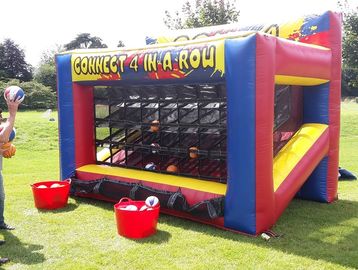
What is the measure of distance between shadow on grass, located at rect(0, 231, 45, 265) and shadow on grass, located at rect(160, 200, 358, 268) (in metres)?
1.68

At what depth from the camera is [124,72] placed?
594 centimetres

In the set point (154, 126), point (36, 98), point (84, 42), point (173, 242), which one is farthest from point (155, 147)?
point (84, 42)

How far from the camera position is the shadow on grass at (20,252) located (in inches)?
165

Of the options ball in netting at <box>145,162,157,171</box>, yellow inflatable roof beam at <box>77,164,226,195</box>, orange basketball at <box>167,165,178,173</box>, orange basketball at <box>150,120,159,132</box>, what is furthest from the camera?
ball in netting at <box>145,162,157,171</box>

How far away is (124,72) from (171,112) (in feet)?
3.46

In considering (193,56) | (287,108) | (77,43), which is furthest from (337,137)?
(77,43)

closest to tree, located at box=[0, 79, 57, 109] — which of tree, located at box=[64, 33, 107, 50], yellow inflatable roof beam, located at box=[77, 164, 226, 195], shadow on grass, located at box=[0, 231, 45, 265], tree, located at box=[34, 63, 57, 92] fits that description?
tree, located at box=[34, 63, 57, 92]

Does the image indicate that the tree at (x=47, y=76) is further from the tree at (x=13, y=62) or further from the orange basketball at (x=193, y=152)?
the orange basketball at (x=193, y=152)

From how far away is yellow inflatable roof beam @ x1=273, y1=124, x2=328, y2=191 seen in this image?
5215 millimetres

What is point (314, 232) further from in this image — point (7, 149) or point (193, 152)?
point (7, 149)

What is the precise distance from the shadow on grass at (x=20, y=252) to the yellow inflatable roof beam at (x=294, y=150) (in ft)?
9.00

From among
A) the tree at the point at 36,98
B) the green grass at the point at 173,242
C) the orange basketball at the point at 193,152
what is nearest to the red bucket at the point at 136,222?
the green grass at the point at 173,242

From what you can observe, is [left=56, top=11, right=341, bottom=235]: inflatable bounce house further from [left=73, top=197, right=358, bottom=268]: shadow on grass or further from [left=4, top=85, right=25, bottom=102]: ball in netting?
[left=4, top=85, right=25, bottom=102]: ball in netting

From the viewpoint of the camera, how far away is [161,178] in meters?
5.92
